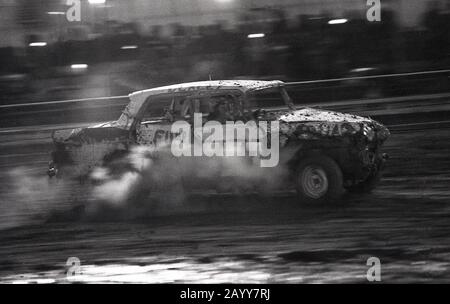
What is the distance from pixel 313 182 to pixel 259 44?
1273 mm

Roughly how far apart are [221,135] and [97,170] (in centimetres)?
124

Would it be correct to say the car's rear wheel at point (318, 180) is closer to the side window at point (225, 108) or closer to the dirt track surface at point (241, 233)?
the dirt track surface at point (241, 233)

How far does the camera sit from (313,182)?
7.13 meters

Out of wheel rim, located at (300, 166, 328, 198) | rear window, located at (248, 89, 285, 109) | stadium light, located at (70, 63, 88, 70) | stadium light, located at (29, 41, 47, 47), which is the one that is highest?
stadium light, located at (29, 41, 47, 47)

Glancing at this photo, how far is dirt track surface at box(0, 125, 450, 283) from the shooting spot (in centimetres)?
603

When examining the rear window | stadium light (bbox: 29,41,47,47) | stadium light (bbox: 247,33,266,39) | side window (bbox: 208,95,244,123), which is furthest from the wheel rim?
stadium light (bbox: 29,41,47,47)

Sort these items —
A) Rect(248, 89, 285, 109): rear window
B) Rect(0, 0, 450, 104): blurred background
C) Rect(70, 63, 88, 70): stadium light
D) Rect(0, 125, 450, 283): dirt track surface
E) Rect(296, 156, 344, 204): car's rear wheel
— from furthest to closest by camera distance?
Rect(70, 63, 88, 70): stadium light
Rect(296, 156, 344, 204): car's rear wheel
Rect(248, 89, 285, 109): rear window
Rect(0, 0, 450, 104): blurred background
Rect(0, 125, 450, 283): dirt track surface

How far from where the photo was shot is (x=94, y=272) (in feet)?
20.8

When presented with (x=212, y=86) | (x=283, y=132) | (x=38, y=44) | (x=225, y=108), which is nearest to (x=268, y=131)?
(x=283, y=132)

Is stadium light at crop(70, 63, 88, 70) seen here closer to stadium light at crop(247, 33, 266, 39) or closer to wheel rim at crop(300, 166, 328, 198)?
stadium light at crop(247, 33, 266, 39)
